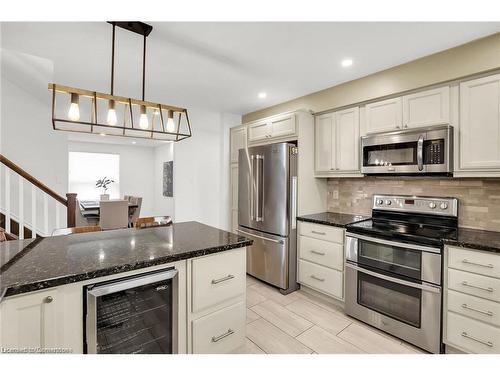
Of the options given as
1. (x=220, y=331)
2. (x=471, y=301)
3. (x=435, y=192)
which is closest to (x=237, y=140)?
(x=435, y=192)

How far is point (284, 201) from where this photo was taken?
2910 millimetres

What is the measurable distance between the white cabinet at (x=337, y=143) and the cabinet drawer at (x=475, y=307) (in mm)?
1407

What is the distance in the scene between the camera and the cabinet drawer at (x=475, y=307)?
166 cm

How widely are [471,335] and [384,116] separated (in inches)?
77.2

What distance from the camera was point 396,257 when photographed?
209cm

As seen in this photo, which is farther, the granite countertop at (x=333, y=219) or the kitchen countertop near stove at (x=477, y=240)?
the granite countertop at (x=333, y=219)

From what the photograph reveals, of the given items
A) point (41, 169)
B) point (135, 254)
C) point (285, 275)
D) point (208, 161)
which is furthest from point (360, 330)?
point (41, 169)

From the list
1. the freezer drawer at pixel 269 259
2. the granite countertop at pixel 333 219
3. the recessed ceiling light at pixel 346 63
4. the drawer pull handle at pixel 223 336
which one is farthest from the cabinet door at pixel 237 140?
the drawer pull handle at pixel 223 336

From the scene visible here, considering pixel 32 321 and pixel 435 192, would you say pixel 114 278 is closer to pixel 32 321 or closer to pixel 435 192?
pixel 32 321

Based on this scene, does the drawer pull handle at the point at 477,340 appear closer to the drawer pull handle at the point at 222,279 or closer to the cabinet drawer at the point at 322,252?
the cabinet drawer at the point at 322,252

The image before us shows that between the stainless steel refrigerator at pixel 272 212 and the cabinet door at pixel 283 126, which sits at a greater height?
the cabinet door at pixel 283 126

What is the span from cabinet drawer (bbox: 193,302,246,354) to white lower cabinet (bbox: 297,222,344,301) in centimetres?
130
